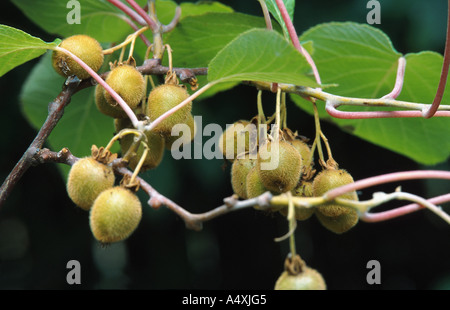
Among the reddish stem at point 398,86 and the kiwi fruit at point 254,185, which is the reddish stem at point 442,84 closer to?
the reddish stem at point 398,86

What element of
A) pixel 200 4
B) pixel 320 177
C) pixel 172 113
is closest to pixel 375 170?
pixel 200 4

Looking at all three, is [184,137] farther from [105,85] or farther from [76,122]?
[76,122]

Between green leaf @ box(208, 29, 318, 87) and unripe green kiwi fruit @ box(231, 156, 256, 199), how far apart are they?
141mm

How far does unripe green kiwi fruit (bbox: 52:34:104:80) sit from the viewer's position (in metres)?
0.77

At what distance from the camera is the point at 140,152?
78 cm

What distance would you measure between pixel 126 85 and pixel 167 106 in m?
0.07

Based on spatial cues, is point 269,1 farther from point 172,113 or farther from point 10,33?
point 10,33

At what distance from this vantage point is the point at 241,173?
0.78 meters

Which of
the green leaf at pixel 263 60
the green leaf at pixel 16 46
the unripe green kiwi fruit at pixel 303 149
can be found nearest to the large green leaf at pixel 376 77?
the unripe green kiwi fruit at pixel 303 149

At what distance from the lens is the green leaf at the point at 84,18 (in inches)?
41.6

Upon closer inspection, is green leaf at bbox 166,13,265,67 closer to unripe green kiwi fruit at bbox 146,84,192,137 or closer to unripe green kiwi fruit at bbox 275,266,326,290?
unripe green kiwi fruit at bbox 146,84,192,137

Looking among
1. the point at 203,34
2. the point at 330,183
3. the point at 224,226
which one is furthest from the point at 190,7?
the point at 224,226

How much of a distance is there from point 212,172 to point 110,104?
0.97 metres

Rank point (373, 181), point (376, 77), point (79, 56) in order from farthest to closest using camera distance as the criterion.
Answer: point (376, 77) → point (79, 56) → point (373, 181)
